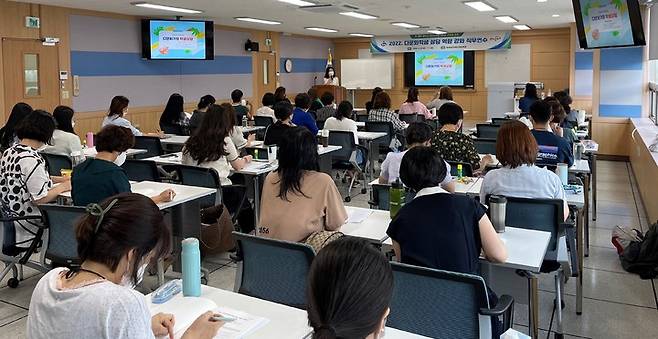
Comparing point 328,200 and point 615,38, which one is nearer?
point 328,200

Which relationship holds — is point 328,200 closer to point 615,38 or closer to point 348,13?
point 615,38

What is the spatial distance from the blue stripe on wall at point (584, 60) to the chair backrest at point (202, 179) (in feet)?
30.5

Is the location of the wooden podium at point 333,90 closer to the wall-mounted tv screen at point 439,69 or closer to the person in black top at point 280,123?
the wall-mounted tv screen at point 439,69

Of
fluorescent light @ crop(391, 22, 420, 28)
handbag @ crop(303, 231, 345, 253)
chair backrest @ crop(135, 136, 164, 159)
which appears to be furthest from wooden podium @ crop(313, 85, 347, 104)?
handbag @ crop(303, 231, 345, 253)

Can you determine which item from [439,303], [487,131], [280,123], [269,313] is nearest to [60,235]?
[269,313]

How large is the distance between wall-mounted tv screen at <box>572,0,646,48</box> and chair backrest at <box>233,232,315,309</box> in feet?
18.8

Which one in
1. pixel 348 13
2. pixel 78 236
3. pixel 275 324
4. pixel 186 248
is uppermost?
pixel 348 13

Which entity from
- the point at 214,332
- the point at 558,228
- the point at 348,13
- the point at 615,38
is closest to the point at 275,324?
the point at 214,332

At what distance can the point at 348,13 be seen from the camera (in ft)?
33.5

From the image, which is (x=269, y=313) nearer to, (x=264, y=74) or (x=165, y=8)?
(x=165, y=8)

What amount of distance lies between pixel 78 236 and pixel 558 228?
2553mm

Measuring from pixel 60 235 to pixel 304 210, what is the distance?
1571 millimetres

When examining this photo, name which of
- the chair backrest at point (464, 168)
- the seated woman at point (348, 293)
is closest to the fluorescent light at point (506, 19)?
the chair backrest at point (464, 168)

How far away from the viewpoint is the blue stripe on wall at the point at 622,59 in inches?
373
